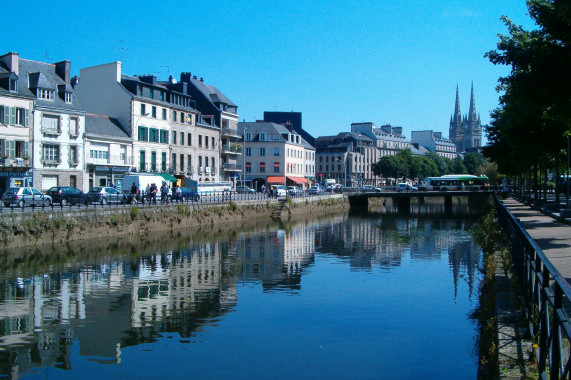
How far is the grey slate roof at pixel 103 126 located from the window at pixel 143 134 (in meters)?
1.78

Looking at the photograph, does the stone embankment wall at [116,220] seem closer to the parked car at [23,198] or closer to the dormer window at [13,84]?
the parked car at [23,198]

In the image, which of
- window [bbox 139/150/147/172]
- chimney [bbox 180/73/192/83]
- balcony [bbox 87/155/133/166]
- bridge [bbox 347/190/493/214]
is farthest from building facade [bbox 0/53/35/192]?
bridge [bbox 347/190/493/214]

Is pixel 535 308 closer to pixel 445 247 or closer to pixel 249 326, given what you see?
pixel 249 326

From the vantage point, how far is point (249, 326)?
48.5 feet

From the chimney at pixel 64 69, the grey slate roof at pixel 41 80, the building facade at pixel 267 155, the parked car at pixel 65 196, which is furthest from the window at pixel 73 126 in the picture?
the building facade at pixel 267 155

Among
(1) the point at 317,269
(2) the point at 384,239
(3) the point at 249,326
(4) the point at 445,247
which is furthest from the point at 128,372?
(2) the point at 384,239

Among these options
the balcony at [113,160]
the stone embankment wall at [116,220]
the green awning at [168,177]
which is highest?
the balcony at [113,160]

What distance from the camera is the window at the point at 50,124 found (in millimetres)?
45188

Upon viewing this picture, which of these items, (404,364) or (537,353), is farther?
(404,364)

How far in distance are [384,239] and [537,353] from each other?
29122mm

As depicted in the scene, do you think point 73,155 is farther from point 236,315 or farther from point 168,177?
point 236,315

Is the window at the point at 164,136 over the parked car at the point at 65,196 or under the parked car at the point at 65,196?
over

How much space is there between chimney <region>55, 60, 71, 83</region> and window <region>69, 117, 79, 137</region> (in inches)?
146

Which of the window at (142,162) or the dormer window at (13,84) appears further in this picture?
the window at (142,162)
